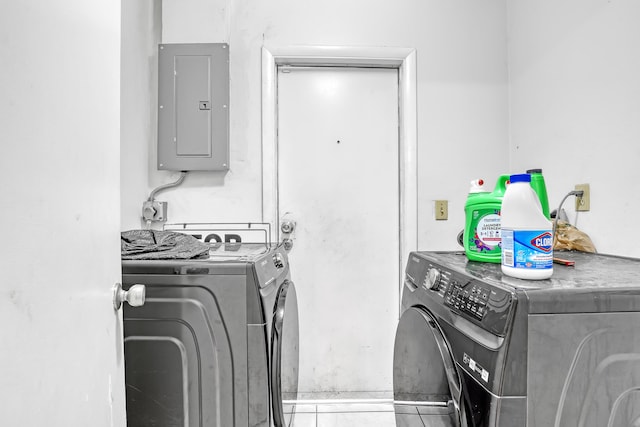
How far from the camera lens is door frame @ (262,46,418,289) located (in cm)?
192

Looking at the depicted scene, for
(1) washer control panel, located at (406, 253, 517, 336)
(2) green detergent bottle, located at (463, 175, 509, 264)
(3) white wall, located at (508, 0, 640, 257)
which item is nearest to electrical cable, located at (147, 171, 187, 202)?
(1) washer control panel, located at (406, 253, 517, 336)

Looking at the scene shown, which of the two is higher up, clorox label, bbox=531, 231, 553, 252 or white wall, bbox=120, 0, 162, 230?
white wall, bbox=120, 0, 162, 230

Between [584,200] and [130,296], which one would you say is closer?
[130,296]

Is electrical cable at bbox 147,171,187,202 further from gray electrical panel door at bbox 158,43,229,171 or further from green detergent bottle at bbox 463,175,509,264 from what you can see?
green detergent bottle at bbox 463,175,509,264

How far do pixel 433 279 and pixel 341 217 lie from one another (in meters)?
1.05

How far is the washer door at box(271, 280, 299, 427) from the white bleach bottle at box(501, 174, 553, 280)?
656mm

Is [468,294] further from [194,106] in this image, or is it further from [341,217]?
[194,106]

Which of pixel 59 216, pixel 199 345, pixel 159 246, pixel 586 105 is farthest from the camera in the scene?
pixel 586 105

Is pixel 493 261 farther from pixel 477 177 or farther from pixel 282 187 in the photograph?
pixel 282 187

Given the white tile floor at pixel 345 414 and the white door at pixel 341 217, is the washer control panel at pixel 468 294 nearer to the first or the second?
the white door at pixel 341 217

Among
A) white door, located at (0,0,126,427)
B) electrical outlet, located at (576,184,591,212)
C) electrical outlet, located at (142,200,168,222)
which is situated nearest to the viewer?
white door, located at (0,0,126,427)

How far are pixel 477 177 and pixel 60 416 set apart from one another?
2017 millimetres

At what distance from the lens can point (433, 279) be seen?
989 mm

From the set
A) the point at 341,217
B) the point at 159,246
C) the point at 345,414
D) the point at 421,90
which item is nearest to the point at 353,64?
the point at 421,90
